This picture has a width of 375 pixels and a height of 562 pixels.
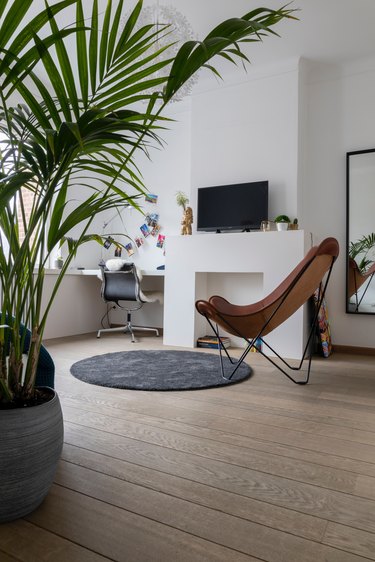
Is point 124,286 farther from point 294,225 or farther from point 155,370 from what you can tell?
point 294,225

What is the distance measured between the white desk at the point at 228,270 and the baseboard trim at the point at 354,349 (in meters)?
0.64

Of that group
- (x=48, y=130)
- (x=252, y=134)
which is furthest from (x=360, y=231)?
(x=48, y=130)

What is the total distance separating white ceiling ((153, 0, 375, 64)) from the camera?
10.5ft

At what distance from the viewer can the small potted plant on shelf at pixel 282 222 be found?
12.0 ft

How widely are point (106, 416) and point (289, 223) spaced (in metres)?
2.51

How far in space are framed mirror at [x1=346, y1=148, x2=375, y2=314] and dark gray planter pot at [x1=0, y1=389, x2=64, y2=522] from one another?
3.36 meters

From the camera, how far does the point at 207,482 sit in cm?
132

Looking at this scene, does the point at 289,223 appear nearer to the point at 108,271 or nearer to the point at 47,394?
the point at 108,271

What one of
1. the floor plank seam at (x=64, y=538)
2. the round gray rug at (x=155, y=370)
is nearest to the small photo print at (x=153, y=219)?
the round gray rug at (x=155, y=370)

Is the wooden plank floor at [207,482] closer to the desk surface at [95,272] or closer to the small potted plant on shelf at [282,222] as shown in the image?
the small potted plant on shelf at [282,222]

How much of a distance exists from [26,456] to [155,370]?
6.10ft

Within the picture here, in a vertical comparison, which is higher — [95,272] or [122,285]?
[95,272]

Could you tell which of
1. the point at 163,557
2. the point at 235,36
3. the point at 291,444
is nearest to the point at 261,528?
the point at 163,557

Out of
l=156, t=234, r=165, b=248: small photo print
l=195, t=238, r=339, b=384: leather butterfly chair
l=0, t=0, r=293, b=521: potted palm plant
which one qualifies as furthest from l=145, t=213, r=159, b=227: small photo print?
l=0, t=0, r=293, b=521: potted palm plant
